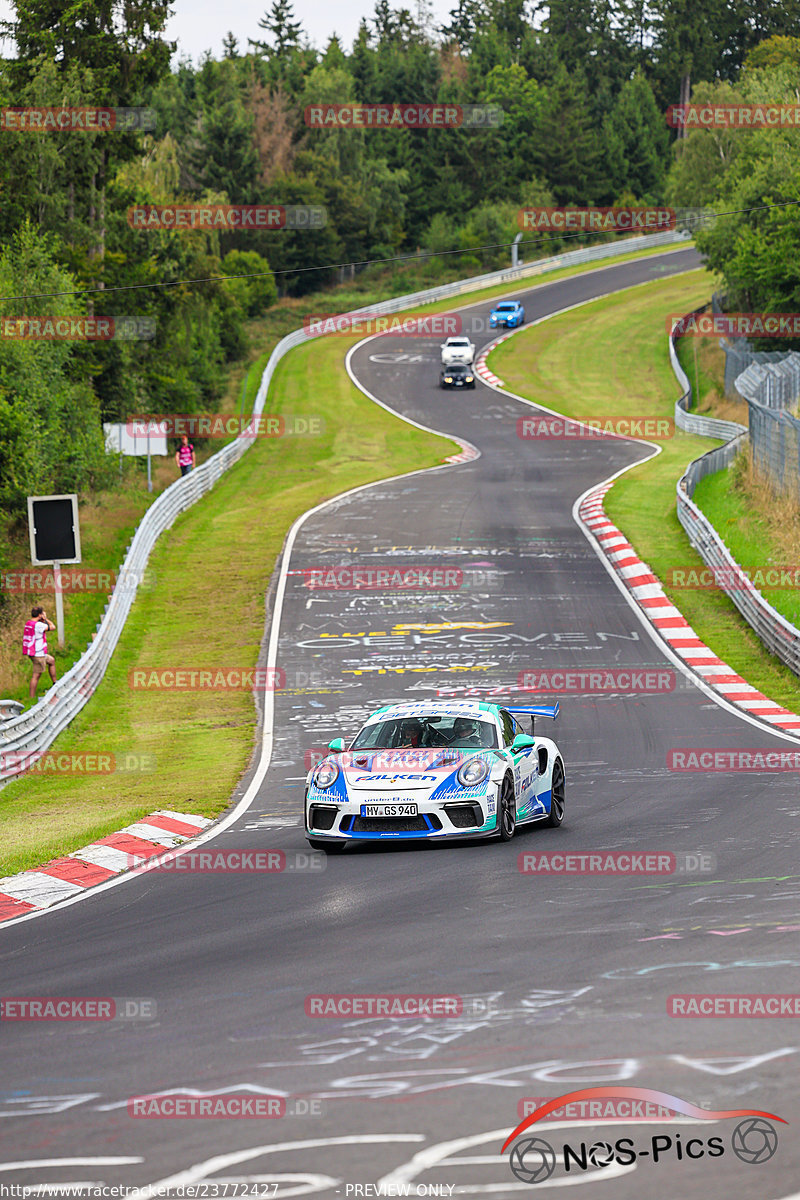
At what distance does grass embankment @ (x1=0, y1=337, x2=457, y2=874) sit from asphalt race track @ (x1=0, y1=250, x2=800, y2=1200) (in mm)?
2300

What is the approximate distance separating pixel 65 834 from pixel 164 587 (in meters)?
19.7

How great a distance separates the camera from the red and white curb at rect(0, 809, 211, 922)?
11.6m

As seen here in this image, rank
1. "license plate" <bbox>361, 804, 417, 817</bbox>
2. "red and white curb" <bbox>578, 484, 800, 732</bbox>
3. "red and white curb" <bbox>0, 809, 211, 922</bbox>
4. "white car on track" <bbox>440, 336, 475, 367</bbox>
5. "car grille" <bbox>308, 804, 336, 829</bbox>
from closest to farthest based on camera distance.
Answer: "red and white curb" <bbox>0, 809, 211, 922</bbox> < "license plate" <bbox>361, 804, 417, 817</bbox> < "car grille" <bbox>308, 804, 336, 829</bbox> < "red and white curb" <bbox>578, 484, 800, 732</bbox> < "white car on track" <bbox>440, 336, 475, 367</bbox>

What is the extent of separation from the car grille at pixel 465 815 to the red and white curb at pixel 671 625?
860 centimetres

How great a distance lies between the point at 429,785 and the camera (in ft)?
42.4

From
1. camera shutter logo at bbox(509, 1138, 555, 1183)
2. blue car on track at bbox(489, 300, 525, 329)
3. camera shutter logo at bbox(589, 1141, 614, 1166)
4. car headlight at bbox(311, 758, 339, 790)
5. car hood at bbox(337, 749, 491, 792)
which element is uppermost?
blue car on track at bbox(489, 300, 525, 329)

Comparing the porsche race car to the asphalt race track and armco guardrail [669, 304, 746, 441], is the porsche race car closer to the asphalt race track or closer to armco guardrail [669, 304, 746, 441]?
armco guardrail [669, 304, 746, 441]

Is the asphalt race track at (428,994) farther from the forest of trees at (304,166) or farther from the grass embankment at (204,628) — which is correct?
the forest of trees at (304,166)

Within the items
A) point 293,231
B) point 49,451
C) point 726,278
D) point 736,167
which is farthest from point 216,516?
point 293,231

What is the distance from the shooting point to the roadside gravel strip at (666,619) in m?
22.1

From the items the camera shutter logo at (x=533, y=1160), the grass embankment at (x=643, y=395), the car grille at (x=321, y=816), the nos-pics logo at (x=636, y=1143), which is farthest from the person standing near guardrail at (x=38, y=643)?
the camera shutter logo at (x=533, y=1160)

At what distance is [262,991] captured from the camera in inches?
312

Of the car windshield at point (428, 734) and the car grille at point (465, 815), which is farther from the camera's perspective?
the car windshield at point (428, 734)

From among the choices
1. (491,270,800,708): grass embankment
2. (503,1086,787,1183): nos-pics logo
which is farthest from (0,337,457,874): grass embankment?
(491,270,800,708): grass embankment
